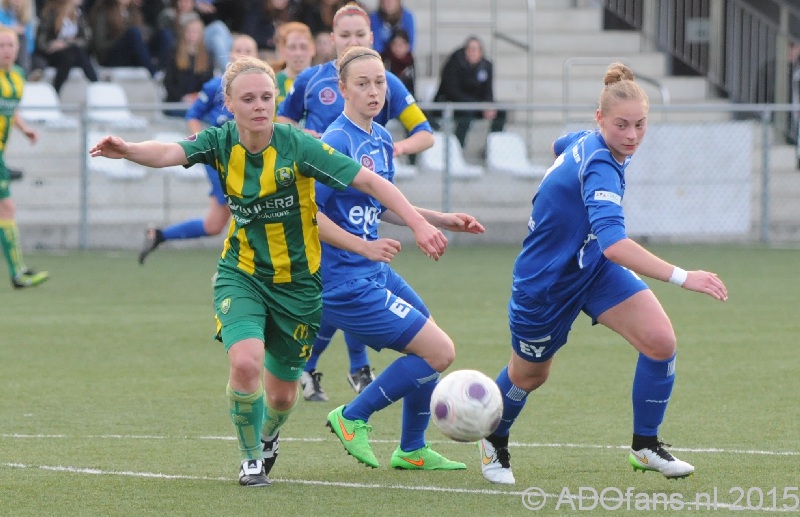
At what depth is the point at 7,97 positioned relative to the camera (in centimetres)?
1344

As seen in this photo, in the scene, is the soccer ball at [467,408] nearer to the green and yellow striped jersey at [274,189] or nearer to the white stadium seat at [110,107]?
the green and yellow striped jersey at [274,189]

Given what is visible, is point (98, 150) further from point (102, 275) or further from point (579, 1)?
point (579, 1)

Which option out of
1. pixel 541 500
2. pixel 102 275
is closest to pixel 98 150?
pixel 541 500

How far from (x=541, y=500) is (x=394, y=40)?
1308 centimetres

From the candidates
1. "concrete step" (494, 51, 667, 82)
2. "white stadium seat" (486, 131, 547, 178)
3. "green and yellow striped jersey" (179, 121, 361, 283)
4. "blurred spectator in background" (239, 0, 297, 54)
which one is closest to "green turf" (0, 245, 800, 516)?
"green and yellow striped jersey" (179, 121, 361, 283)

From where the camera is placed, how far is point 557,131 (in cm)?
1867

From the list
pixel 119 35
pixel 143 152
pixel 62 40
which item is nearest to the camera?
pixel 143 152

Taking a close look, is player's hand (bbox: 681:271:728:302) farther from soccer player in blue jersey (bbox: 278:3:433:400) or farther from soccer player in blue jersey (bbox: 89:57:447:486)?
soccer player in blue jersey (bbox: 278:3:433:400)

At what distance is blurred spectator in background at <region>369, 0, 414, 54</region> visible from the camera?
18.5 m

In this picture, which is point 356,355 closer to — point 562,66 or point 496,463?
point 496,463

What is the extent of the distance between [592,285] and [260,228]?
137 centimetres

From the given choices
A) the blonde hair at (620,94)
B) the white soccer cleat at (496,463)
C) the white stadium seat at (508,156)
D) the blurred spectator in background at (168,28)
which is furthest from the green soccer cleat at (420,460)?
the blurred spectator in background at (168,28)

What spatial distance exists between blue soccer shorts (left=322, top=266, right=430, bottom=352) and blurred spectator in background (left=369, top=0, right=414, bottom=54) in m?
12.4

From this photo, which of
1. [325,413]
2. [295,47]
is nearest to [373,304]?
[325,413]
